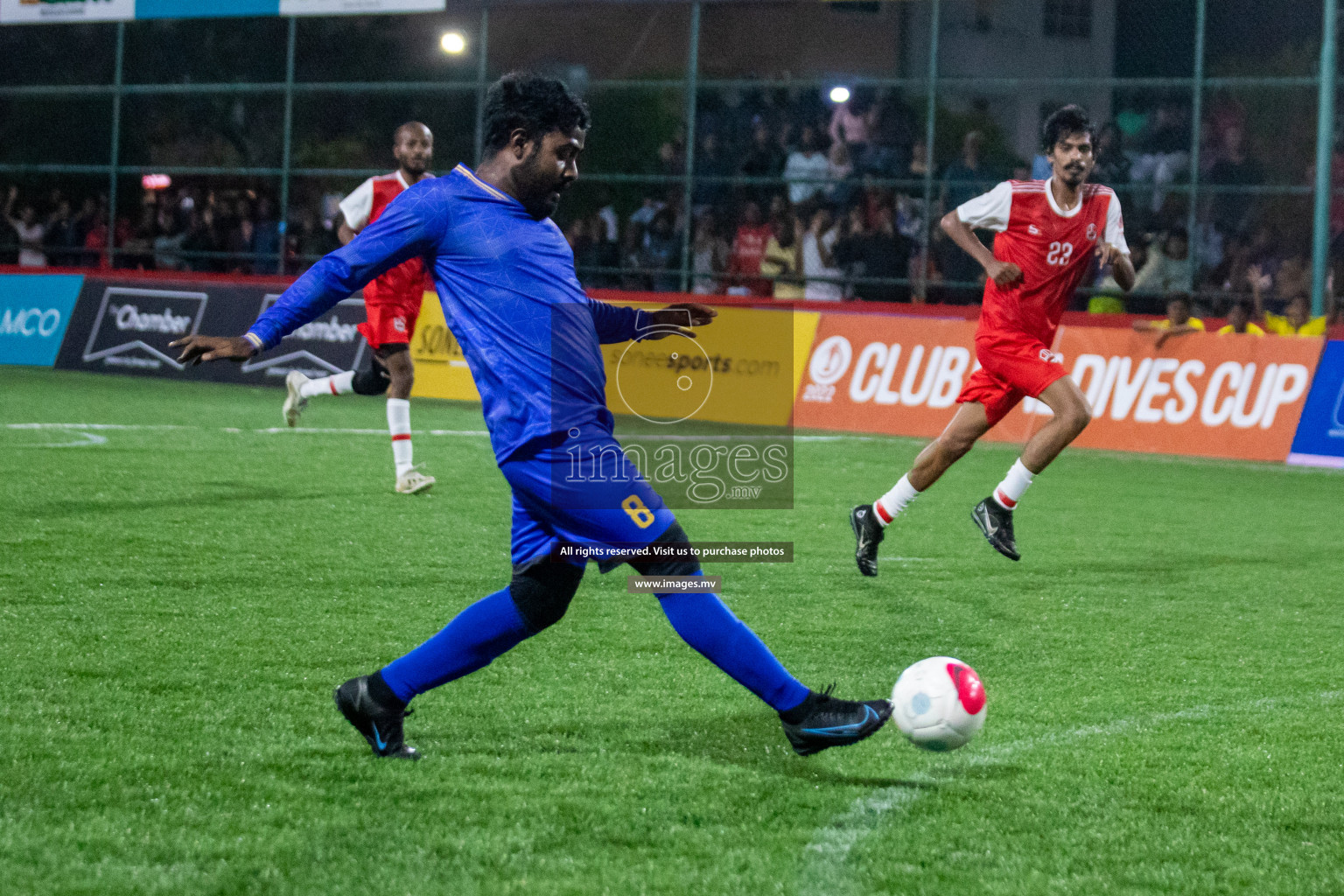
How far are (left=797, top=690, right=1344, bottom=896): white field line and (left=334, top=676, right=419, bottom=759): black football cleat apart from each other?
118cm

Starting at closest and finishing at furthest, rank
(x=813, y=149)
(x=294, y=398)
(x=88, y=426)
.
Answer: (x=294, y=398) < (x=88, y=426) < (x=813, y=149)

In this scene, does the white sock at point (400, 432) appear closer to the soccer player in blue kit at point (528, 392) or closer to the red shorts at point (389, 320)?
the red shorts at point (389, 320)

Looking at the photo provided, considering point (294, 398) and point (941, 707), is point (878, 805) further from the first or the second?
point (294, 398)

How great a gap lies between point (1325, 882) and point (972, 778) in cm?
97

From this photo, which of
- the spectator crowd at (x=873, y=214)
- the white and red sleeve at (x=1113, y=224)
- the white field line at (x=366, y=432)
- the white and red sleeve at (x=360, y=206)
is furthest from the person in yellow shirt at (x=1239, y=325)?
the white and red sleeve at (x=360, y=206)

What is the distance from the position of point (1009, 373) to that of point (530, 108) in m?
3.93

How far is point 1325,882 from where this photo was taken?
3.34 m

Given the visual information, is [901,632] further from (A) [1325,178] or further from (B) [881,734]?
(A) [1325,178]

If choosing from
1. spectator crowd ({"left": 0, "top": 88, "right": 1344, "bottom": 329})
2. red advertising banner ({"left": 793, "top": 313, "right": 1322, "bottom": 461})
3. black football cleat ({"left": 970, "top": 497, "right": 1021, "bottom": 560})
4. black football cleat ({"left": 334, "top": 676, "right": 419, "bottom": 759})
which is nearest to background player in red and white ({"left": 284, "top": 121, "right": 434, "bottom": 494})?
black football cleat ({"left": 970, "top": 497, "right": 1021, "bottom": 560})

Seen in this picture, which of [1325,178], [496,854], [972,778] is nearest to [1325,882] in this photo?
[972,778]

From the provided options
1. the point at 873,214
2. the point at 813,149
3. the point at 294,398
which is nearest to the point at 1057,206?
the point at 294,398

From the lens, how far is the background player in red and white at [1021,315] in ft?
24.0

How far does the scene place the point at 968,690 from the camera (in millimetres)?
4070

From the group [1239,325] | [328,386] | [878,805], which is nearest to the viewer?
[878,805]
